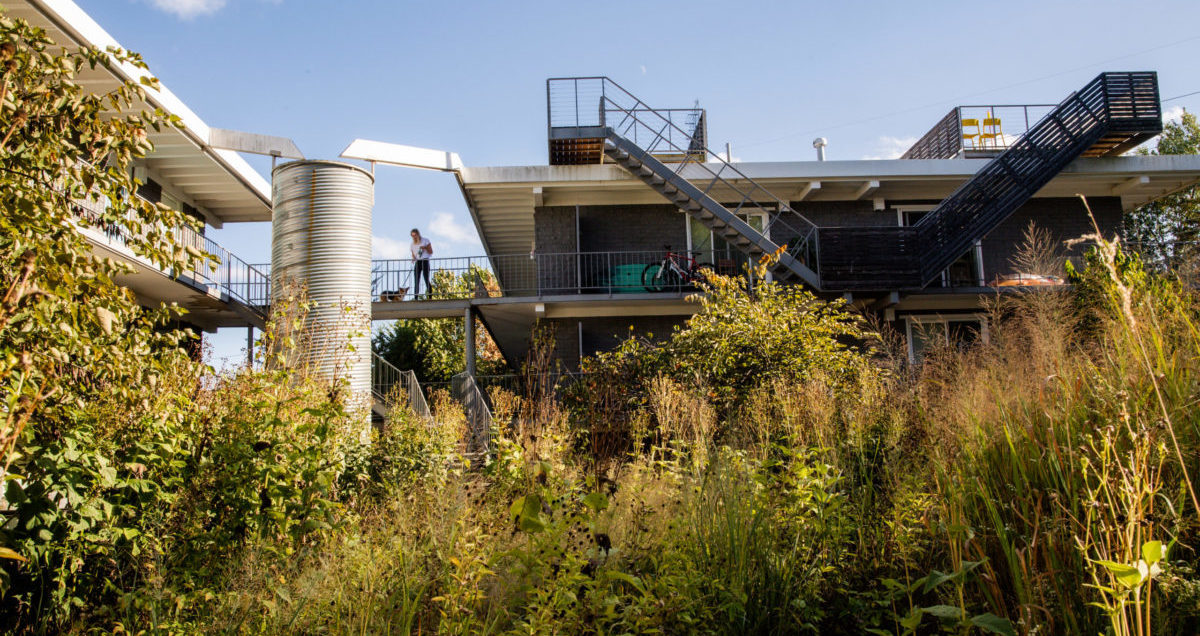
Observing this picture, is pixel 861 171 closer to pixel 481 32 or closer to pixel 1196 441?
pixel 481 32

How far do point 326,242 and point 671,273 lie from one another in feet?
28.5

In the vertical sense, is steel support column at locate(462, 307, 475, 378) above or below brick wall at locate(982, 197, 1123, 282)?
below

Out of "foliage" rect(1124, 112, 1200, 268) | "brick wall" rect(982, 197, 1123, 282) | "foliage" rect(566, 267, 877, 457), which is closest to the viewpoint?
"foliage" rect(566, 267, 877, 457)

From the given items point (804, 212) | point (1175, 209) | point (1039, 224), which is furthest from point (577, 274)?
point (1175, 209)

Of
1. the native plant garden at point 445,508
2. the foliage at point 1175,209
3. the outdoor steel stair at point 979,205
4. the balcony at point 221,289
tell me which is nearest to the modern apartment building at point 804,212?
the outdoor steel stair at point 979,205

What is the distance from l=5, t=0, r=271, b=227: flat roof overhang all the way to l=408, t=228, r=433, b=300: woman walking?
3666 millimetres

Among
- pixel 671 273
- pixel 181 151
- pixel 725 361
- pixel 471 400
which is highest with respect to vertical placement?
pixel 181 151

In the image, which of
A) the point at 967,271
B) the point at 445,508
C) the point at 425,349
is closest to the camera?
the point at 445,508

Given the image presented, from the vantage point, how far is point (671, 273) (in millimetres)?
15195

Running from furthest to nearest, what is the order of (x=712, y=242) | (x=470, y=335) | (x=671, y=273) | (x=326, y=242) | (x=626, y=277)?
(x=712, y=242)
(x=626, y=277)
(x=671, y=273)
(x=470, y=335)
(x=326, y=242)

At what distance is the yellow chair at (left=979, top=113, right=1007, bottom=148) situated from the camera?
1719 centimetres

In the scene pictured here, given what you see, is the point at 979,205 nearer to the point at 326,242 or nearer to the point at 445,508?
the point at 326,242

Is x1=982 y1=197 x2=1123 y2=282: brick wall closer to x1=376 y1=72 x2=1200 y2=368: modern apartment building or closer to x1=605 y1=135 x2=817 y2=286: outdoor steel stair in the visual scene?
x1=376 y1=72 x2=1200 y2=368: modern apartment building

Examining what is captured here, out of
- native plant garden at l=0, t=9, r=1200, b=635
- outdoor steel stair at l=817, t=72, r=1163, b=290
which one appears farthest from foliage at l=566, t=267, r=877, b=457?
native plant garden at l=0, t=9, r=1200, b=635
